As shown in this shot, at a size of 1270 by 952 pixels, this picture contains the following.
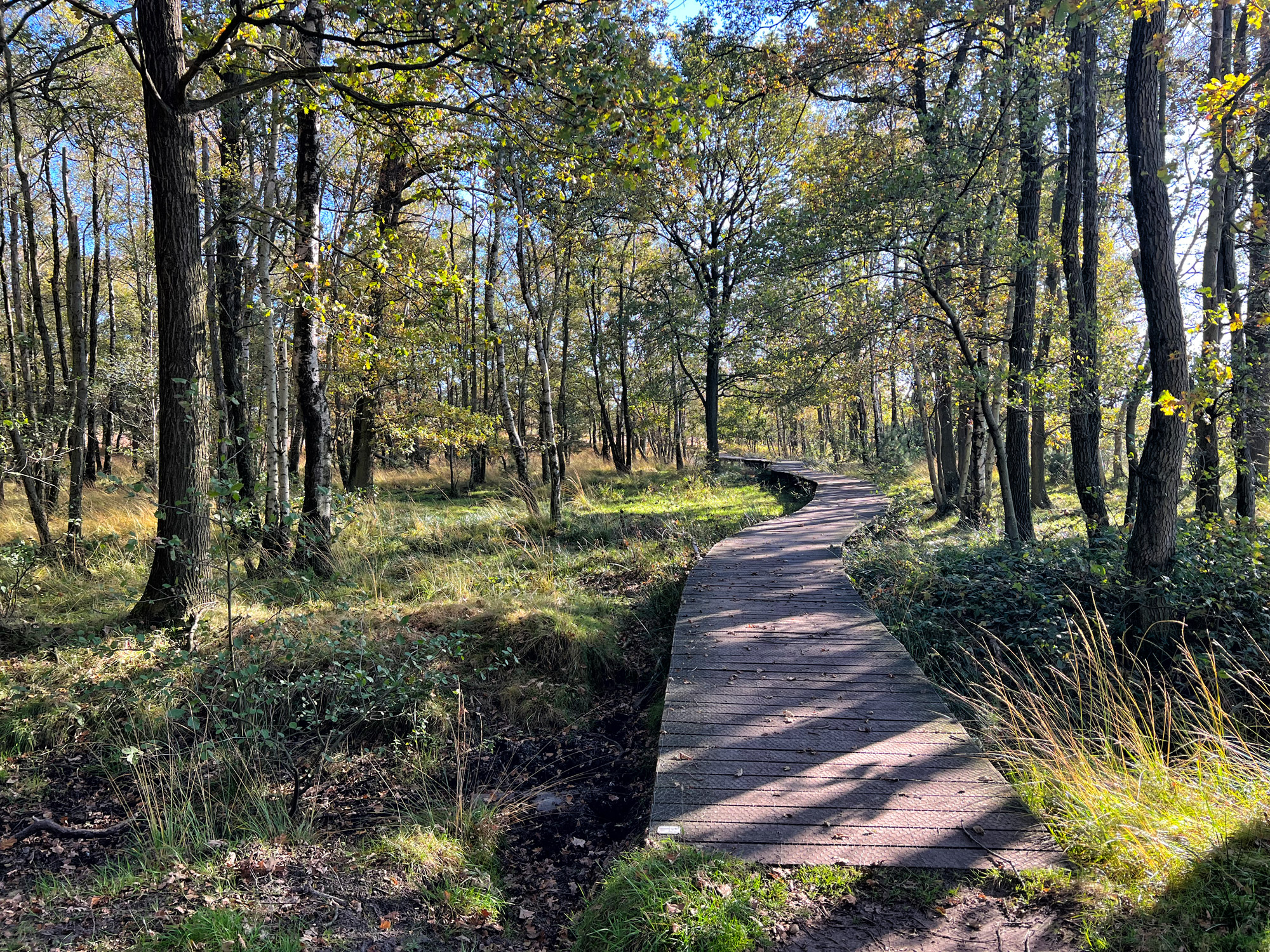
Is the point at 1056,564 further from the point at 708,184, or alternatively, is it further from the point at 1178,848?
the point at 708,184

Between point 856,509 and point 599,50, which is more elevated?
point 599,50

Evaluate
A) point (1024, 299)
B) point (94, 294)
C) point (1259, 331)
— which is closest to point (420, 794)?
point (1259, 331)

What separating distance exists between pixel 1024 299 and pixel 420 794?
10.5 meters

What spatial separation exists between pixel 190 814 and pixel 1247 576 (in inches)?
297

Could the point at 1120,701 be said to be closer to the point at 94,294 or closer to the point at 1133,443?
the point at 1133,443

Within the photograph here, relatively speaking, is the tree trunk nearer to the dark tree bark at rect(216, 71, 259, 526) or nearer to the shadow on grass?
the dark tree bark at rect(216, 71, 259, 526)

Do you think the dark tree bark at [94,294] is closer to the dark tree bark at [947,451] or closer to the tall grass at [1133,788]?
the tall grass at [1133,788]

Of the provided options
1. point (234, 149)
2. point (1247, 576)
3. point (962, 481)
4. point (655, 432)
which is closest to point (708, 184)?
point (962, 481)

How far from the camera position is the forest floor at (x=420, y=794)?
2273 mm

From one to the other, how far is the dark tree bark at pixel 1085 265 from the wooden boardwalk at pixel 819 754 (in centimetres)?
503

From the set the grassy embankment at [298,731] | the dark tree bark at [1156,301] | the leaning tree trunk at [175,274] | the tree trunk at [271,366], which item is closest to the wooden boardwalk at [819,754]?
the grassy embankment at [298,731]

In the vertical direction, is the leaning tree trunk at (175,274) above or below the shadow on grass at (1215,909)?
above

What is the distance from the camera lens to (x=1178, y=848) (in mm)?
2361

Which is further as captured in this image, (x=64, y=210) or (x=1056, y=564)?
(x=64, y=210)
